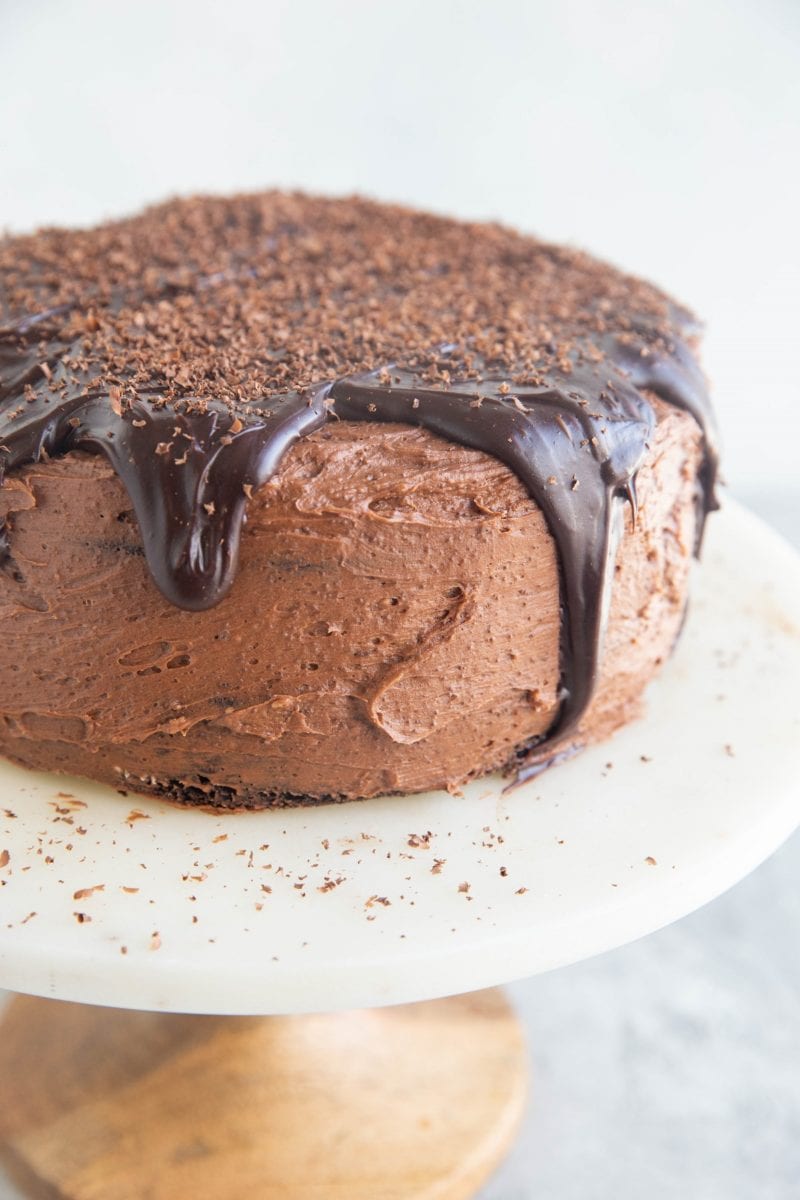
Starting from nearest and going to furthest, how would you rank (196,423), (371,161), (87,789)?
(196,423)
(87,789)
(371,161)

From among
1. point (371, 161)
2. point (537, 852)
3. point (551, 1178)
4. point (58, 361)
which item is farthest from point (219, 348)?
point (371, 161)

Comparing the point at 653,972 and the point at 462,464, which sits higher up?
the point at 462,464

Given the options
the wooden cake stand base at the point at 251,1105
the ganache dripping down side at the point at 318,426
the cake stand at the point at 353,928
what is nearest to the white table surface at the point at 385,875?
the cake stand at the point at 353,928

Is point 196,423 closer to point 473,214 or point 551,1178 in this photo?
point 551,1178

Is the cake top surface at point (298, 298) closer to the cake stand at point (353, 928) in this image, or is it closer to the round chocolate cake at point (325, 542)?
the round chocolate cake at point (325, 542)

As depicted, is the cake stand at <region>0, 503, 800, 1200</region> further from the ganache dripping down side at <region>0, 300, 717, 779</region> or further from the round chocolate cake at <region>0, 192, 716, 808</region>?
the ganache dripping down side at <region>0, 300, 717, 779</region>

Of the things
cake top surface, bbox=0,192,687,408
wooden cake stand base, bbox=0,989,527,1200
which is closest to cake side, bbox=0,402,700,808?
cake top surface, bbox=0,192,687,408

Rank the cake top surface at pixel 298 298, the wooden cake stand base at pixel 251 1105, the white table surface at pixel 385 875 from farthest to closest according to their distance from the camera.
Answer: the wooden cake stand base at pixel 251 1105 < the cake top surface at pixel 298 298 < the white table surface at pixel 385 875
